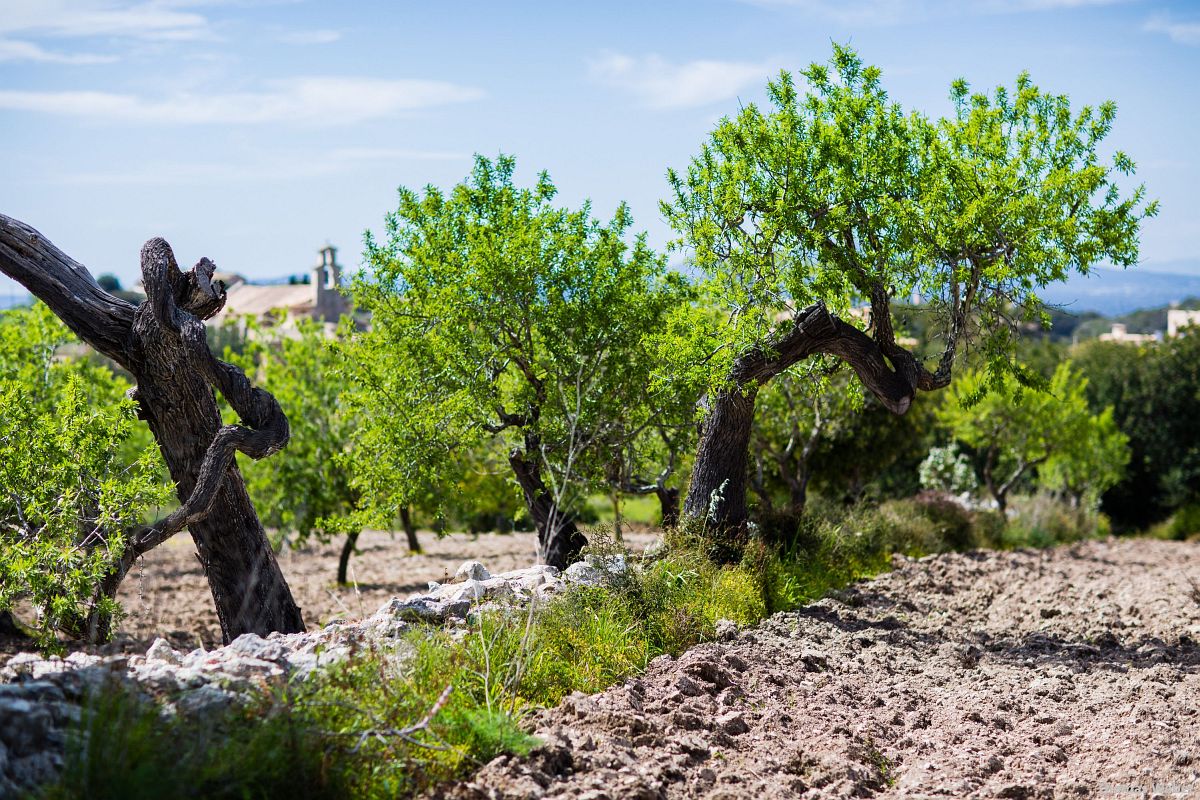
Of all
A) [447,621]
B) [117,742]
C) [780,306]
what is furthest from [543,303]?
[117,742]

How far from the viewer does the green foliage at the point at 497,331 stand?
966 centimetres

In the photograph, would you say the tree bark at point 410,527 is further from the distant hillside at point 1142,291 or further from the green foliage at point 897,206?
the distant hillside at point 1142,291

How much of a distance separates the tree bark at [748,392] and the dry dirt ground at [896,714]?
4.61ft

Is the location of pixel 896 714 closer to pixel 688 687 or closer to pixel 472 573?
pixel 688 687

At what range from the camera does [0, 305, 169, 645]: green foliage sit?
6660mm

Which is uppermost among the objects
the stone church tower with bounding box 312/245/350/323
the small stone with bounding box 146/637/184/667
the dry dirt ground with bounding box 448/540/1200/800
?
the stone church tower with bounding box 312/245/350/323

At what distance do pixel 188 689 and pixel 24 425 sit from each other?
4027mm

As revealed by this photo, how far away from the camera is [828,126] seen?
912cm

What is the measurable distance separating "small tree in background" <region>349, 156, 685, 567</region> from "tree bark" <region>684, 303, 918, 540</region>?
91 centimetres

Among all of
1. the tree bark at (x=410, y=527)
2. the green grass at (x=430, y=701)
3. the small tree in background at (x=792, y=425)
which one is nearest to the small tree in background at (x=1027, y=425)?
the small tree in background at (x=792, y=425)

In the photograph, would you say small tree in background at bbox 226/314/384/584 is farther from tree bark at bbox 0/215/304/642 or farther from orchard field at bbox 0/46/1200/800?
tree bark at bbox 0/215/304/642

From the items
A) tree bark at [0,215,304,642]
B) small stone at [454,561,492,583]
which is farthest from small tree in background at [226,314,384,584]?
small stone at [454,561,492,583]

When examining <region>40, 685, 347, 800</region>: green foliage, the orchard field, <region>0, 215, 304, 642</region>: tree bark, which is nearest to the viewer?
<region>40, 685, 347, 800</region>: green foliage

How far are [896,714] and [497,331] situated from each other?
520 cm
